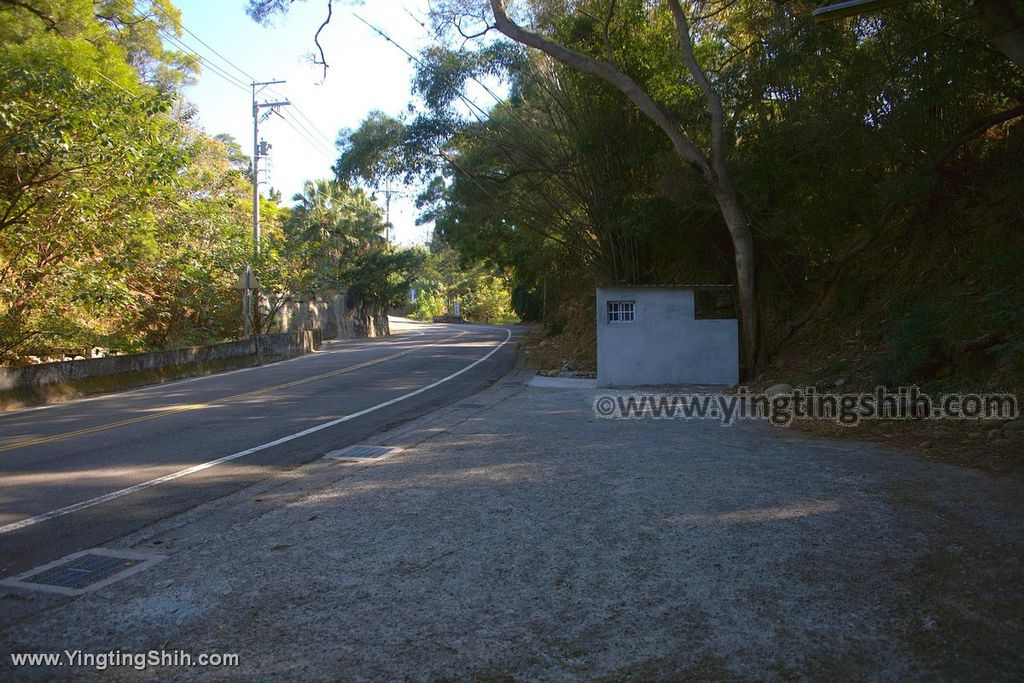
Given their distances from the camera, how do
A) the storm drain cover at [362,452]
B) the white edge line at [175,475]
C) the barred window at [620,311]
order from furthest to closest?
the barred window at [620,311], the storm drain cover at [362,452], the white edge line at [175,475]

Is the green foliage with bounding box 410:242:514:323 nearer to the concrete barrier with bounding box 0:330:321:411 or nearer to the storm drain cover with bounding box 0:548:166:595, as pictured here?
the concrete barrier with bounding box 0:330:321:411

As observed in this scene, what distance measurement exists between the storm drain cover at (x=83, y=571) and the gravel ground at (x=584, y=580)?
16 centimetres

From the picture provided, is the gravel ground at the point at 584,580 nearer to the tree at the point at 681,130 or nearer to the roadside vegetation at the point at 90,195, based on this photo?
the tree at the point at 681,130

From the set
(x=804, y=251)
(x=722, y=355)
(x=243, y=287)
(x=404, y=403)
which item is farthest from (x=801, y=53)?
(x=243, y=287)

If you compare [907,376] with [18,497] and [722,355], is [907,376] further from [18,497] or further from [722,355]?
[18,497]

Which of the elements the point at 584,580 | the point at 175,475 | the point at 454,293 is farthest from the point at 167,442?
the point at 454,293

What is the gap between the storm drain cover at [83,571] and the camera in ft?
15.3

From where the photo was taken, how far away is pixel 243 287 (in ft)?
84.5

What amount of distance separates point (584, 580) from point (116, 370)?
56.4 feet

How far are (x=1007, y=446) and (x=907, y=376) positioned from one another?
2.58m

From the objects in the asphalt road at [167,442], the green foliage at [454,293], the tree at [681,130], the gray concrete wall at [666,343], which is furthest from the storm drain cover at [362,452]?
the green foliage at [454,293]

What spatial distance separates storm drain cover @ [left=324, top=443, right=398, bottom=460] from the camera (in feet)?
28.1

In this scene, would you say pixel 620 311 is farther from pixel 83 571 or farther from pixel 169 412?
pixel 83 571

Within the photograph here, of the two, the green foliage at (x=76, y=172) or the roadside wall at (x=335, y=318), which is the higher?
the green foliage at (x=76, y=172)
